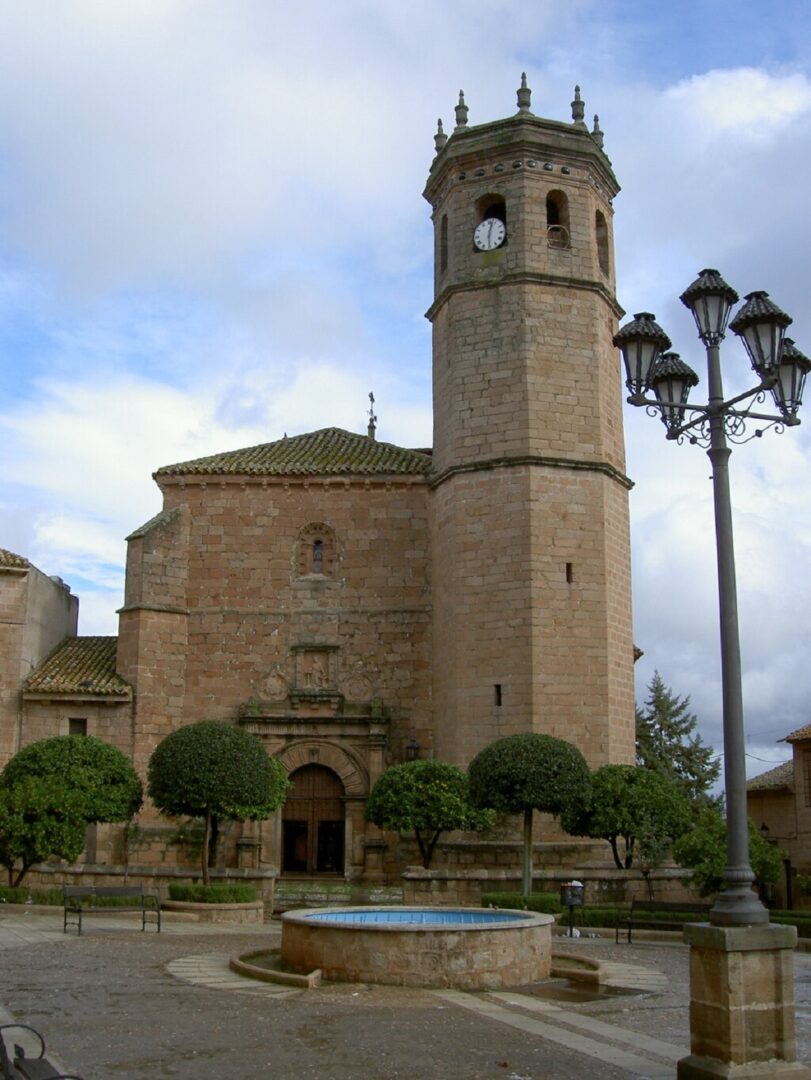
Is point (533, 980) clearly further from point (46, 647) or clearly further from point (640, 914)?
point (46, 647)

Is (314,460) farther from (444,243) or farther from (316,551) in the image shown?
(444,243)

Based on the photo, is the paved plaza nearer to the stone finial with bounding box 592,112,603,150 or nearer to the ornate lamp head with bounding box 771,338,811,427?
the ornate lamp head with bounding box 771,338,811,427

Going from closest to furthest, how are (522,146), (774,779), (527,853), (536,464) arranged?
(527,853) → (536,464) → (522,146) → (774,779)

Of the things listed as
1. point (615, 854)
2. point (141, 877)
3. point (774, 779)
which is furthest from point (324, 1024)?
point (774, 779)

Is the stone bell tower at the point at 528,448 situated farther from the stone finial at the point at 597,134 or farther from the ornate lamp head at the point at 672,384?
the ornate lamp head at the point at 672,384

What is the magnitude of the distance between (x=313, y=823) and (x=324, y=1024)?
52.2 feet

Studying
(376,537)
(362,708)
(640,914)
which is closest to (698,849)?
(640,914)

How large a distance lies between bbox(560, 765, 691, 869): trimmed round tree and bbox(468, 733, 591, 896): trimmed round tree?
0.39 meters

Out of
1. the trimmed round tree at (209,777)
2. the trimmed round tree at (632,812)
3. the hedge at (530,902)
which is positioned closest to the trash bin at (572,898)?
the hedge at (530,902)

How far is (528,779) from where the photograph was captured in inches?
773

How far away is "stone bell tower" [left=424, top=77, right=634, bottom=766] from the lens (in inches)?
896

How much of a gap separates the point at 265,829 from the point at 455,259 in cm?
1298

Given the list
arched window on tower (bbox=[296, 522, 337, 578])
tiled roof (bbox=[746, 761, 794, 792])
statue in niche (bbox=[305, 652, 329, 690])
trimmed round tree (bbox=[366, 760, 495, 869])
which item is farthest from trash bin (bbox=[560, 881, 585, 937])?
tiled roof (bbox=[746, 761, 794, 792])

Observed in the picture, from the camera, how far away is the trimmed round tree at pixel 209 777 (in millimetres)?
20500
